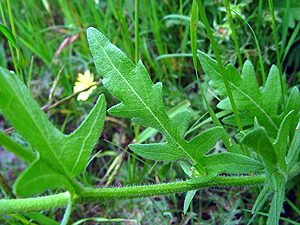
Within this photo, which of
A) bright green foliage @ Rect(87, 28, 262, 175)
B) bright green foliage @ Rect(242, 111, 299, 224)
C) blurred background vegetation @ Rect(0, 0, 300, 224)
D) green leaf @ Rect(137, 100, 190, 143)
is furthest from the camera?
green leaf @ Rect(137, 100, 190, 143)

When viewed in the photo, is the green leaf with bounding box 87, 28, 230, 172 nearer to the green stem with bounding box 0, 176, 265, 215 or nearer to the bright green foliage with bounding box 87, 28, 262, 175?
the bright green foliage with bounding box 87, 28, 262, 175

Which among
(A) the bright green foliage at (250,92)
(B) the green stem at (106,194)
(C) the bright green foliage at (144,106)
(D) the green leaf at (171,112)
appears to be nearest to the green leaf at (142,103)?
(C) the bright green foliage at (144,106)

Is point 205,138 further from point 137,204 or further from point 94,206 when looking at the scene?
point 94,206

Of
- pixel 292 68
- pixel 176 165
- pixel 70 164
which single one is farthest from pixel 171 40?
pixel 70 164

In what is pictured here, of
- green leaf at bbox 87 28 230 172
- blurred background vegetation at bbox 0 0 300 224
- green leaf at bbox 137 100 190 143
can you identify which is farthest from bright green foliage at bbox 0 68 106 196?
green leaf at bbox 137 100 190 143

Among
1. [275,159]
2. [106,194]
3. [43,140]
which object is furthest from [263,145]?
[43,140]
